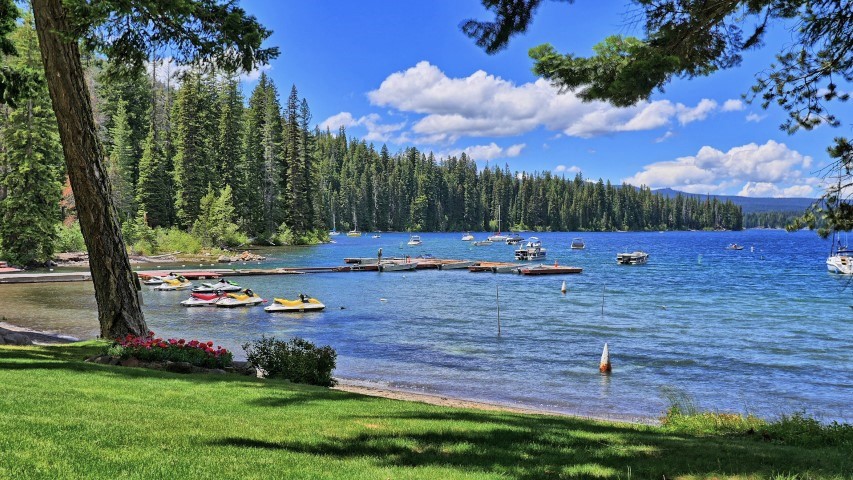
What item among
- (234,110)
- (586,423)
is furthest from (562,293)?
(234,110)

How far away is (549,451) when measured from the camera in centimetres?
705

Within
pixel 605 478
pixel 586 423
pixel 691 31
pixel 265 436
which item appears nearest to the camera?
pixel 605 478

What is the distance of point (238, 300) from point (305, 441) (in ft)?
101

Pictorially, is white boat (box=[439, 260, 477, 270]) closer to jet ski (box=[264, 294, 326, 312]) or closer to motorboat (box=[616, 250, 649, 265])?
motorboat (box=[616, 250, 649, 265])

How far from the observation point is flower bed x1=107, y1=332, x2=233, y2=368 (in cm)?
1271

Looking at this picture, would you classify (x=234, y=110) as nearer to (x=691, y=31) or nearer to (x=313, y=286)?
(x=313, y=286)

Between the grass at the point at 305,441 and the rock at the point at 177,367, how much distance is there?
2097mm

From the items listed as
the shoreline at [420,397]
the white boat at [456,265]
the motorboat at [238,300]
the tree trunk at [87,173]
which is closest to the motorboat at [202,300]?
the motorboat at [238,300]

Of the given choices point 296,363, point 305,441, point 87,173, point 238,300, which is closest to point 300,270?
point 238,300

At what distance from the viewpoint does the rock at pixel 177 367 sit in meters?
12.5

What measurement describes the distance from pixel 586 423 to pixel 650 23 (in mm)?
6549

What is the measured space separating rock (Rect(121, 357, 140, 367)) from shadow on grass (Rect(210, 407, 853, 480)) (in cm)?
657

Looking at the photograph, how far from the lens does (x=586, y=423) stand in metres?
10.1

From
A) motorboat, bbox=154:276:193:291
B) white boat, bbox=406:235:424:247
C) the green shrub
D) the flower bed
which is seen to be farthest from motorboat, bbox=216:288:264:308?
white boat, bbox=406:235:424:247
